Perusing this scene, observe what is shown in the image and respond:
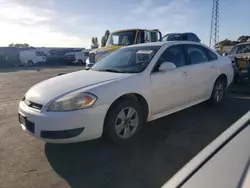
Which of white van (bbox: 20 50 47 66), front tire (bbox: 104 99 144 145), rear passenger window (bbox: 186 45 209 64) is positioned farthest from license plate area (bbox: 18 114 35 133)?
white van (bbox: 20 50 47 66)

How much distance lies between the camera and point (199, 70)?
487cm

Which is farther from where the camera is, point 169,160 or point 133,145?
point 133,145

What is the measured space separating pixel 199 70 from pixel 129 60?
58.2 inches

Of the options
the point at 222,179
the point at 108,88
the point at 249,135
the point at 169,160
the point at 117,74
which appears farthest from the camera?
the point at 117,74

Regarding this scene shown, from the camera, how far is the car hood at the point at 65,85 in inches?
131

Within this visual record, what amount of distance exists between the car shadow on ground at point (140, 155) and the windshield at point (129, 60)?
113cm

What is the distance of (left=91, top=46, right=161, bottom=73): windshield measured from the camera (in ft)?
13.4

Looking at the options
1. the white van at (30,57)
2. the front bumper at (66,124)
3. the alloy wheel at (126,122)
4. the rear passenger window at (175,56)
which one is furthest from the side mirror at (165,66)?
the white van at (30,57)

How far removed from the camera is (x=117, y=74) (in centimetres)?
388

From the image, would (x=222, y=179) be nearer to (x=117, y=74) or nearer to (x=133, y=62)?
(x=117, y=74)

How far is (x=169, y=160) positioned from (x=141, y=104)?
105 centimetres

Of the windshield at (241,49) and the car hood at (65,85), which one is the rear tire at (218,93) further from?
the windshield at (241,49)

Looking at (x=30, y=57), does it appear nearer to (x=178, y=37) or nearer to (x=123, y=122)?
(x=178, y=37)

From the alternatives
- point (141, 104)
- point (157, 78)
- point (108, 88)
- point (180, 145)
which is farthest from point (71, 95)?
point (180, 145)
